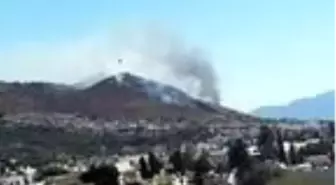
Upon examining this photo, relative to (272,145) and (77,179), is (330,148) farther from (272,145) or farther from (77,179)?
(77,179)

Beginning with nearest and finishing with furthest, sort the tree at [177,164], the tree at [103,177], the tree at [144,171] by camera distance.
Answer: the tree at [103,177] < the tree at [144,171] < the tree at [177,164]

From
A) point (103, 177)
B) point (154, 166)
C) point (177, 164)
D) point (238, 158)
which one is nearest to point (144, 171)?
point (154, 166)

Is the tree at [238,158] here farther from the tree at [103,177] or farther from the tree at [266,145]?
the tree at [103,177]

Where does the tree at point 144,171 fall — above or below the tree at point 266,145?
below

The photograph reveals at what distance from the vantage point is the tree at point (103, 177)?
7738cm

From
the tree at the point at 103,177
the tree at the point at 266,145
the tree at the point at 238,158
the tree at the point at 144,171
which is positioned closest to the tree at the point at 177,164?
the tree at the point at 144,171

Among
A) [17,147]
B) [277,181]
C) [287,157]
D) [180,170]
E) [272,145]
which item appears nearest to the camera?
[277,181]

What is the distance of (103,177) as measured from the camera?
3194 inches

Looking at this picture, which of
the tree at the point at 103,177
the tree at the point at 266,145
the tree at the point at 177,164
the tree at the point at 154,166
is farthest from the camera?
the tree at the point at 266,145

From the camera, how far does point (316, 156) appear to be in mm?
128375

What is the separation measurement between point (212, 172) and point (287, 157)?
65.3 ft

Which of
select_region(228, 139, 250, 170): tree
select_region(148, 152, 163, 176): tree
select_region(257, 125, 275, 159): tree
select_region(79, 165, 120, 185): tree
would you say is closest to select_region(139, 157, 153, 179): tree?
select_region(148, 152, 163, 176): tree

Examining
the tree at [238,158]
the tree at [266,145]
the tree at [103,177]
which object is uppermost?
the tree at [266,145]

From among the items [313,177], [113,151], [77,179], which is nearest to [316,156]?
[313,177]
